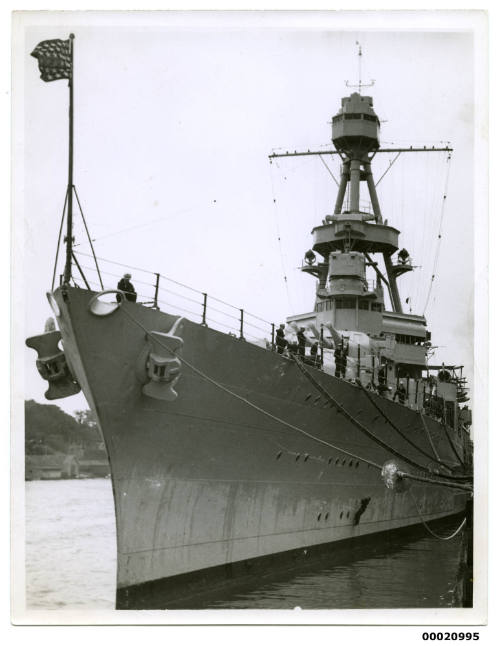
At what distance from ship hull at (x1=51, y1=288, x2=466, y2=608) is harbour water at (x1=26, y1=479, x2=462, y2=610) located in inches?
24.5

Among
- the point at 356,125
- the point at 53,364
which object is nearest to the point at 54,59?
the point at 53,364

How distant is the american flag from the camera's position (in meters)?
8.12

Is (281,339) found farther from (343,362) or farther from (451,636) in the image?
(451,636)

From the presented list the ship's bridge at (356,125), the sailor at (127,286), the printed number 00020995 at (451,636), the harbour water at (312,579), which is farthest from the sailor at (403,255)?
the printed number 00020995 at (451,636)

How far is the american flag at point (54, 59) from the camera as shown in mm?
8117

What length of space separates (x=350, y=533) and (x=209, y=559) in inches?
201

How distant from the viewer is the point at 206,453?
10.8 meters

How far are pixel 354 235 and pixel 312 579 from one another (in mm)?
10787

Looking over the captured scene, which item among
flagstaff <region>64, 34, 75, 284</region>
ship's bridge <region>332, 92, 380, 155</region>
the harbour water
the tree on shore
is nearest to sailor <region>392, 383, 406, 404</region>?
the harbour water

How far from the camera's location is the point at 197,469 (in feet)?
34.9

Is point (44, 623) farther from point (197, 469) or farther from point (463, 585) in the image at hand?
point (463, 585)

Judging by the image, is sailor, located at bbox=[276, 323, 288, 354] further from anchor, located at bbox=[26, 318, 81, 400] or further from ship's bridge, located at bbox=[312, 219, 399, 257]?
ship's bridge, located at bbox=[312, 219, 399, 257]

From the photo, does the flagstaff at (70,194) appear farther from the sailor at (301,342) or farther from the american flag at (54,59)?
the sailor at (301,342)

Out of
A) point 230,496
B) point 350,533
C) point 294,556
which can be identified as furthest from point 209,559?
point 350,533
